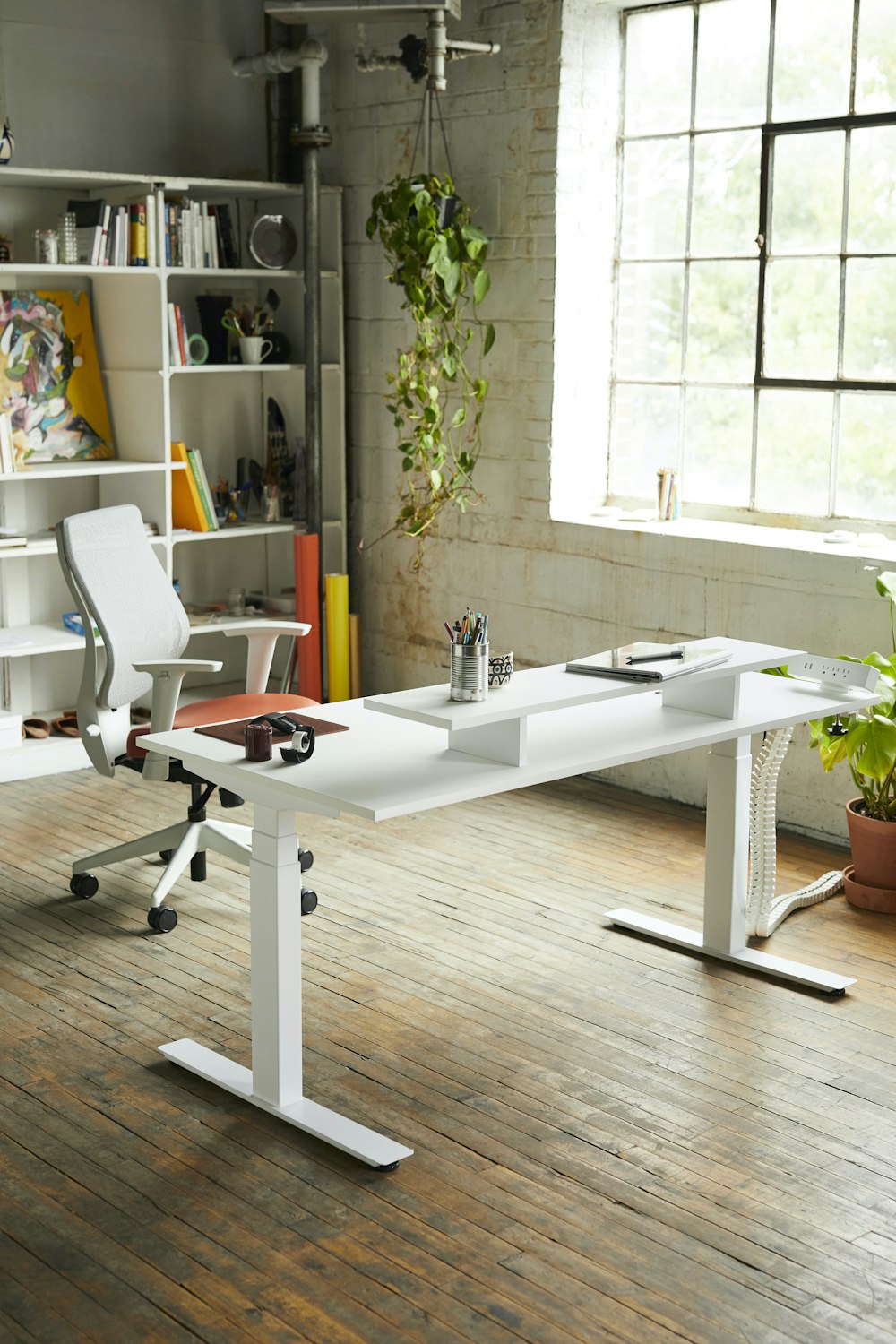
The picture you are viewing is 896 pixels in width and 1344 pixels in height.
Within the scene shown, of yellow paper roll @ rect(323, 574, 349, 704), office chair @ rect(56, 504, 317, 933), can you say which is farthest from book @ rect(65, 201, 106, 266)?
yellow paper roll @ rect(323, 574, 349, 704)

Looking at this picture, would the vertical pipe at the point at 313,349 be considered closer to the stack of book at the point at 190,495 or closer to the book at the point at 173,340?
the stack of book at the point at 190,495

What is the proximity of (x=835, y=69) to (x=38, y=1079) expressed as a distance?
3.97 meters

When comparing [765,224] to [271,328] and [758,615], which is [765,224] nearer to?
[758,615]

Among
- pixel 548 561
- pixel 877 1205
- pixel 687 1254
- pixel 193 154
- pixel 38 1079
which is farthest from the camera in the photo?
pixel 193 154

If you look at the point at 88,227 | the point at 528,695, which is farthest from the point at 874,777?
the point at 88,227

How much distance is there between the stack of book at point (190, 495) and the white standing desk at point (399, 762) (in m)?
2.61

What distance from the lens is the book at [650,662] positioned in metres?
3.41

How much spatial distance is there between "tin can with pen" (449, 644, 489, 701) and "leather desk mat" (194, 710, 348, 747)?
1.06ft

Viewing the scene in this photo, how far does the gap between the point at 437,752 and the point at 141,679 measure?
1.45 meters

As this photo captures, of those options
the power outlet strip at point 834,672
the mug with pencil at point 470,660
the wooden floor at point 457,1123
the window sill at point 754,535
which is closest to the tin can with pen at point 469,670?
the mug with pencil at point 470,660

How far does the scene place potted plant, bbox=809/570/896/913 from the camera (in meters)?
4.19

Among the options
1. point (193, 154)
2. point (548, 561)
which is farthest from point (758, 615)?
point (193, 154)

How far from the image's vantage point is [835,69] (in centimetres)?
501

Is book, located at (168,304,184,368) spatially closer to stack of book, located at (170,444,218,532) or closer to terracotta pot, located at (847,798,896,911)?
stack of book, located at (170,444,218,532)
